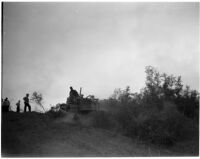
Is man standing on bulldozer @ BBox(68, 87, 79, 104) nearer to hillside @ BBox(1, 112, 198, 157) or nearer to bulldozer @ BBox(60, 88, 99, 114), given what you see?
bulldozer @ BBox(60, 88, 99, 114)

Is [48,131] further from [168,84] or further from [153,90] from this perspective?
[168,84]

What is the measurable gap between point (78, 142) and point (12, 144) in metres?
4.08

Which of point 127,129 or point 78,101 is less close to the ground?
point 78,101

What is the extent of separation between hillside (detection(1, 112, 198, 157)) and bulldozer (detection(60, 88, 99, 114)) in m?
3.25

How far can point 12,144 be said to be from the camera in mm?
14164

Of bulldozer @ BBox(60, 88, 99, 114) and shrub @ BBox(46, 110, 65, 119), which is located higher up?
bulldozer @ BBox(60, 88, 99, 114)

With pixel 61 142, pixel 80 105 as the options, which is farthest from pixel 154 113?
pixel 61 142

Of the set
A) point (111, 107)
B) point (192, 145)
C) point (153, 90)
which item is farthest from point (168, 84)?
point (192, 145)

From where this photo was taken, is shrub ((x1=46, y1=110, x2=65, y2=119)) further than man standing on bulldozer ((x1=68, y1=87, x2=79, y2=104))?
No

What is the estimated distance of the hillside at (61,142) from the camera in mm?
14195

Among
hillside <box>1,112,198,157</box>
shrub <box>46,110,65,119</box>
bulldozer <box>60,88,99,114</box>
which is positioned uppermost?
bulldozer <box>60,88,99,114</box>

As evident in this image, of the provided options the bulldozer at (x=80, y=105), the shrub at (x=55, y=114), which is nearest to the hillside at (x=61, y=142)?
the shrub at (x=55, y=114)

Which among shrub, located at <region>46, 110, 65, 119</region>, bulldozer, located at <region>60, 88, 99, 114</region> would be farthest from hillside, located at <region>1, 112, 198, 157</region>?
bulldozer, located at <region>60, 88, 99, 114</region>

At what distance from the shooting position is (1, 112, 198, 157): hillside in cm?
1420
